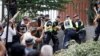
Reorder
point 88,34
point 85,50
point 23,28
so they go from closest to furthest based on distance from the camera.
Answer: point 85,50
point 23,28
point 88,34

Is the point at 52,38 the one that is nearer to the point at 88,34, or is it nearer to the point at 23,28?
the point at 88,34

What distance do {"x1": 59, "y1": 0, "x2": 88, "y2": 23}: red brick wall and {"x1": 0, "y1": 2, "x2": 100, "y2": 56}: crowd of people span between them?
5.44 metres

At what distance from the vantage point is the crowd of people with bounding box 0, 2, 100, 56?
8.34 metres

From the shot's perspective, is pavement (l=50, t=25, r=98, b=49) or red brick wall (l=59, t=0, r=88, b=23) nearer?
pavement (l=50, t=25, r=98, b=49)

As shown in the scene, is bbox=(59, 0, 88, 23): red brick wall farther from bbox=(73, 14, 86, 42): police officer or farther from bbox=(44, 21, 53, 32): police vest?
Answer: bbox=(44, 21, 53, 32): police vest

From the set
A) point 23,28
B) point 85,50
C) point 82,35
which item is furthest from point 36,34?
point 82,35

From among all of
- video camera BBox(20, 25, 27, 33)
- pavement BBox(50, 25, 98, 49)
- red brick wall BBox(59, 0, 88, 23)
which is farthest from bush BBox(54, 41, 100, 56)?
red brick wall BBox(59, 0, 88, 23)

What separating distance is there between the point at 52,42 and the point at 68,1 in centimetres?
583

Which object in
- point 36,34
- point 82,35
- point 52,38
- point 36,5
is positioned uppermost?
point 36,34

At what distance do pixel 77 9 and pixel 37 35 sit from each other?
1268 cm

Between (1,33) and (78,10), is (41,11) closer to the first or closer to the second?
(78,10)

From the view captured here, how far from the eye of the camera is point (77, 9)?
2486cm

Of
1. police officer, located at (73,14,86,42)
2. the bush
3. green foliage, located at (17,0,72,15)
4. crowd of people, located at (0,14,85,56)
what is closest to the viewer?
crowd of people, located at (0,14,85,56)

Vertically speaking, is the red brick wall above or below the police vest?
below
